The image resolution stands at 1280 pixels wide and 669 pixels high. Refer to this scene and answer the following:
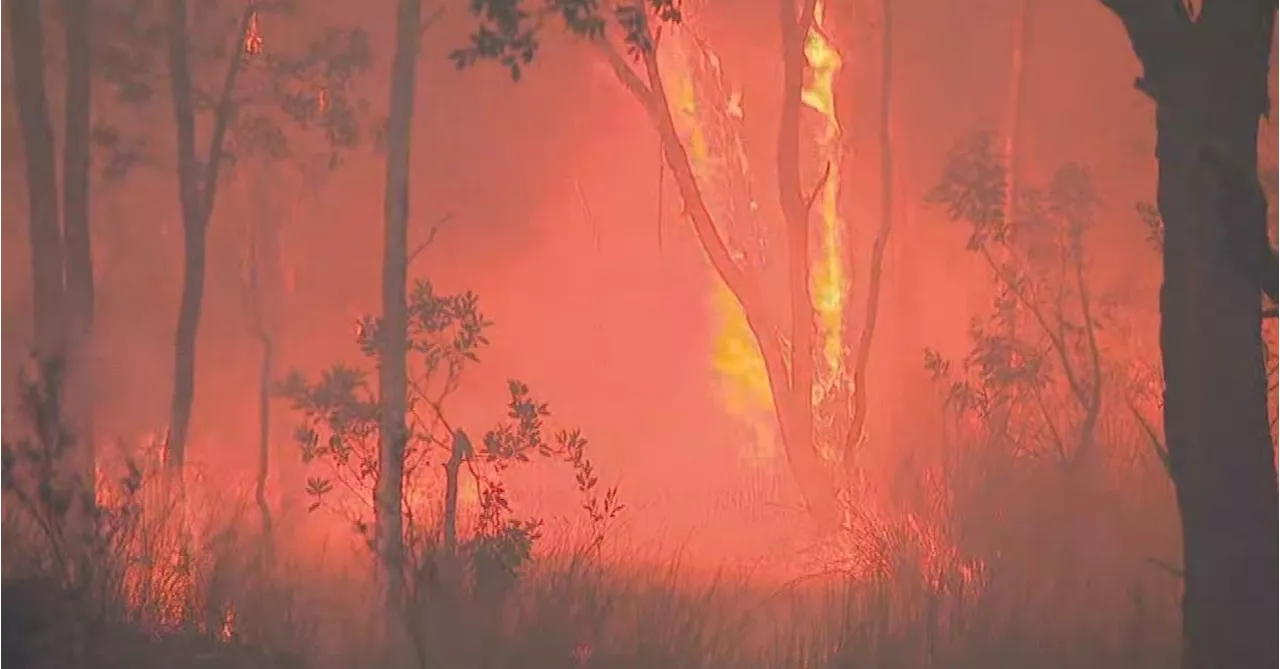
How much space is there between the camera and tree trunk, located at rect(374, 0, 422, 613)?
659 centimetres

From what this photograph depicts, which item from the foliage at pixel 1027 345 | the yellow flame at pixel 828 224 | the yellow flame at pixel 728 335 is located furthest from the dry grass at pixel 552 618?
the yellow flame at pixel 728 335

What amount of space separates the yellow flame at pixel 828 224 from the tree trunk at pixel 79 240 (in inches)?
247

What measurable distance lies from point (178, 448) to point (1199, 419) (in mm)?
7949

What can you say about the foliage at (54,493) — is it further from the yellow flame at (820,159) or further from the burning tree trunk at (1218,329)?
the yellow flame at (820,159)

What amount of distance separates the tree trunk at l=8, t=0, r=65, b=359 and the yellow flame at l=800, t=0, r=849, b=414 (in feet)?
21.4

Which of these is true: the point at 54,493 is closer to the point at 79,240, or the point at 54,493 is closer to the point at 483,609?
the point at 483,609

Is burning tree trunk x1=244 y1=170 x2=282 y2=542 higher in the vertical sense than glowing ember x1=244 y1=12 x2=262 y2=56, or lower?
lower

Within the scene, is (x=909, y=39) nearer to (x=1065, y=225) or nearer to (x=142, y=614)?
(x=1065, y=225)

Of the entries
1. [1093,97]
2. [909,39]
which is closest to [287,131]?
[909,39]

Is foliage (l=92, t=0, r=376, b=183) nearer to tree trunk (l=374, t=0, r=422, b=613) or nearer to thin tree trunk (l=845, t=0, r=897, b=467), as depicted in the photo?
tree trunk (l=374, t=0, r=422, b=613)

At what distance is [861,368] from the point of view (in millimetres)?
10492

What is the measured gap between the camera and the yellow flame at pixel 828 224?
12.7 m

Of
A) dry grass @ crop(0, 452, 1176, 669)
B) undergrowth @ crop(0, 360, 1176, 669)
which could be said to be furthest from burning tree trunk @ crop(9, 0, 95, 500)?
dry grass @ crop(0, 452, 1176, 669)

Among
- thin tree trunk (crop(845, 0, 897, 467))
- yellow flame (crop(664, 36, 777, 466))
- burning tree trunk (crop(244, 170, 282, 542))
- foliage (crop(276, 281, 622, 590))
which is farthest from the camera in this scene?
burning tree trunk (crop(244, 170, 282, 542))
